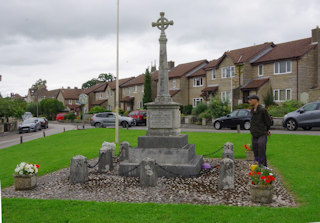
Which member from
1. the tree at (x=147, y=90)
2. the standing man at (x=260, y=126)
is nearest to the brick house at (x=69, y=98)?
the tree at (x=147, y=90)

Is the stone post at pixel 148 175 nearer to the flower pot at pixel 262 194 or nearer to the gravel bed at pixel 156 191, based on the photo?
the gravel bed at pixel 156 191

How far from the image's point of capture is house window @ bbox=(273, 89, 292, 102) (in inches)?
1276

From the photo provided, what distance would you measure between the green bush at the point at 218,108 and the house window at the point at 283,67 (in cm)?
748

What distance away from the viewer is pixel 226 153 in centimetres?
966

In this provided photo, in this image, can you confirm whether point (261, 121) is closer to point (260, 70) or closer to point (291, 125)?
point (291, 125)

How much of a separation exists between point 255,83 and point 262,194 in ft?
99.3

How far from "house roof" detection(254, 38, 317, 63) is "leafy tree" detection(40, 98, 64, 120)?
46688 millimetres

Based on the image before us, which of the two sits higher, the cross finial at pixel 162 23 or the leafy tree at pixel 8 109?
the cross finial at pixel 162 23

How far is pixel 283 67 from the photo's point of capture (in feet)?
108

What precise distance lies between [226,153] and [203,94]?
3196 centimetres

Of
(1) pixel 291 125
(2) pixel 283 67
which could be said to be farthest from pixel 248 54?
(1) pixel 291 125

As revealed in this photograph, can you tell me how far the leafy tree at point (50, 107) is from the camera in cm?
6525

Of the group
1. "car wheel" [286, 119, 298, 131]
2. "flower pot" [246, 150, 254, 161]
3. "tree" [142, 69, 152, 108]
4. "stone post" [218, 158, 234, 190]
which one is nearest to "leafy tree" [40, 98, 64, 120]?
"tree" [142, 69, 152, 108]

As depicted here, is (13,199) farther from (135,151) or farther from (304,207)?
(304,207)
